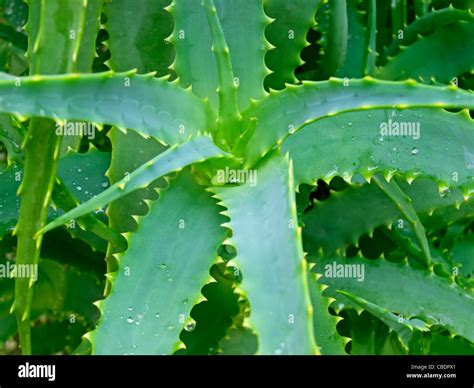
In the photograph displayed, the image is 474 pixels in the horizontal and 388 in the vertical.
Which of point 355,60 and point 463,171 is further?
point 355,60

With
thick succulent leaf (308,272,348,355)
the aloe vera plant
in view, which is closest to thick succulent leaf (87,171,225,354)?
the aloe vera plant

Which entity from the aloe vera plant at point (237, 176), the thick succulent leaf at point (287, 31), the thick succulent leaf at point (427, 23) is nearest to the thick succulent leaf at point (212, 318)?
the aloe vera plant at point (237, 176)

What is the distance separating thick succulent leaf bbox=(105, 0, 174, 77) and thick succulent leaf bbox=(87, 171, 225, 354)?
16 centimetres

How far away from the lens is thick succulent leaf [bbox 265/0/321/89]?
2.32 ft

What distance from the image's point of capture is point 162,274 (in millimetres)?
567

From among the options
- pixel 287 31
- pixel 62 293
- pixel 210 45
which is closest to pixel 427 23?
pixel 287 31

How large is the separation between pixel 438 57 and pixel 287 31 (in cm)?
21

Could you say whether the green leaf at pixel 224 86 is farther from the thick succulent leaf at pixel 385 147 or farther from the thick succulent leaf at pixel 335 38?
the thick succulent leaf at pixel 335 38

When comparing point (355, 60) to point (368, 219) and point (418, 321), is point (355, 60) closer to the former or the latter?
point (368, 219)

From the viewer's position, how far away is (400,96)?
0.52 meters

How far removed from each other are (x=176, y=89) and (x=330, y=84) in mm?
124

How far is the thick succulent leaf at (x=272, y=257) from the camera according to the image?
43 cm
